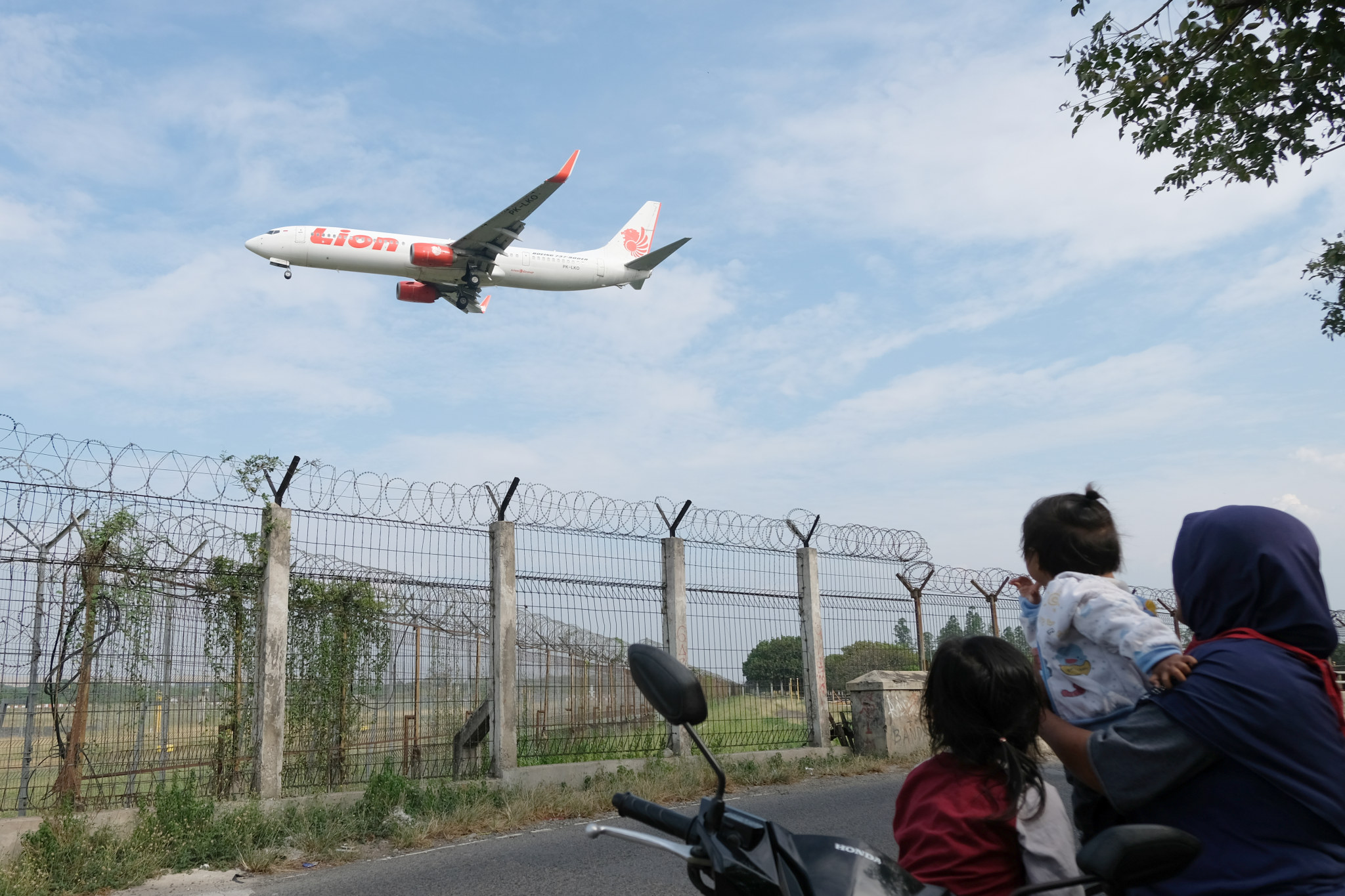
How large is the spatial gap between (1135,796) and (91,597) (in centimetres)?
801

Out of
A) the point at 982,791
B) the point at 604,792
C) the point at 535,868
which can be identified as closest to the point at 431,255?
Result: the point at 604,792

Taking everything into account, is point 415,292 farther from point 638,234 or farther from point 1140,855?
point 1140,855

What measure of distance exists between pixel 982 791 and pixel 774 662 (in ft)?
34.4

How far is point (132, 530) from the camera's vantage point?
27.0ft

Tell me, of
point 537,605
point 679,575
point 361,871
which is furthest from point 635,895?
point 679,575

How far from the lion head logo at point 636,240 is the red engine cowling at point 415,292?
30.3ft

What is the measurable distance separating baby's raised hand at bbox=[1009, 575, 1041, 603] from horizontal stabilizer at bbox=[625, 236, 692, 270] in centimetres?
2256

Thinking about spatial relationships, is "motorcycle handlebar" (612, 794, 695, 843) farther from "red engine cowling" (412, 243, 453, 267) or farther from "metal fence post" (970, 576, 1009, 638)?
"red engine cowling" (412, 243, 453, 267)

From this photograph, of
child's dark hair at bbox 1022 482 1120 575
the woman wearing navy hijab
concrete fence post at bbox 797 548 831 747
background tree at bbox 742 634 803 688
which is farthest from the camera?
concrete fence post at bbox 797 548 831 747

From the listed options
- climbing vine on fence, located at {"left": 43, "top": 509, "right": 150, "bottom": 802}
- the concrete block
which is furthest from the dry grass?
climbing vine on fence, located at {"left": 43, "top": 509, "right": 150, "bottom": 802}

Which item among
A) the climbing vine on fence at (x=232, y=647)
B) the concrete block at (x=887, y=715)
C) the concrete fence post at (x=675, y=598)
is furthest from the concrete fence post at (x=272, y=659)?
the concrete block at (x=887, y=715)

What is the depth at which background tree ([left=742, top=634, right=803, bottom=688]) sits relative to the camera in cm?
1226

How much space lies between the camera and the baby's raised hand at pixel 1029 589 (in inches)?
130

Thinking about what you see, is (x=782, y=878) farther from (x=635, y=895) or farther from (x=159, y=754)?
(x=159, y=754)
